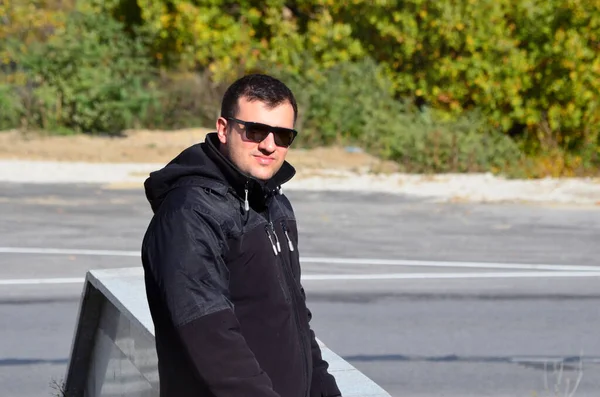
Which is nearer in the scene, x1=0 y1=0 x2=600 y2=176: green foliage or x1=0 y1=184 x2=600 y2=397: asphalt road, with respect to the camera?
x1=0 y1=184 x2=600 y2=397: asphalt road

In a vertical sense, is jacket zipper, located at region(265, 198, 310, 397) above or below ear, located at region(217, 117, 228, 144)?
below

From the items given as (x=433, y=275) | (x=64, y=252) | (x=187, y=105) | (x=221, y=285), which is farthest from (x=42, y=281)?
(x=187, y=105)

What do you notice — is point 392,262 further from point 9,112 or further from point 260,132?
point 9,112

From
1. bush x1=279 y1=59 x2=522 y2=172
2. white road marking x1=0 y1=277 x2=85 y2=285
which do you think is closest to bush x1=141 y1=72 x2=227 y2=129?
bush x1=279 y1=59 x2=522 y2=172

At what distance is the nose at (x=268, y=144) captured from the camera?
346 centimetres

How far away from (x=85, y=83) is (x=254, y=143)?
20.0 meters

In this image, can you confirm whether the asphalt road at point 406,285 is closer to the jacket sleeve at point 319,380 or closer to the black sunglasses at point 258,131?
the jacket sleeve at point 319,380

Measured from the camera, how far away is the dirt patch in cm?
2053

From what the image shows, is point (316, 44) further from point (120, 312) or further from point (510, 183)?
point (120, 312)

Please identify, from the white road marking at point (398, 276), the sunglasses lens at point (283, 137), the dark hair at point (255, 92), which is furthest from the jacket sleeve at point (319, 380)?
the white road marking at point (398, 276)

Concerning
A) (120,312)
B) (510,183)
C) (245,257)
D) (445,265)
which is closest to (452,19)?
(510,183)

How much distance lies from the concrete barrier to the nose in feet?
4.00

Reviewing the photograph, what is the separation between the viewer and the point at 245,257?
338cm

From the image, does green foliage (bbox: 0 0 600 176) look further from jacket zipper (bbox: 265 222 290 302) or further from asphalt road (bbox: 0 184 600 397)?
jacket zipper (bbox: 265 222 290 302)
